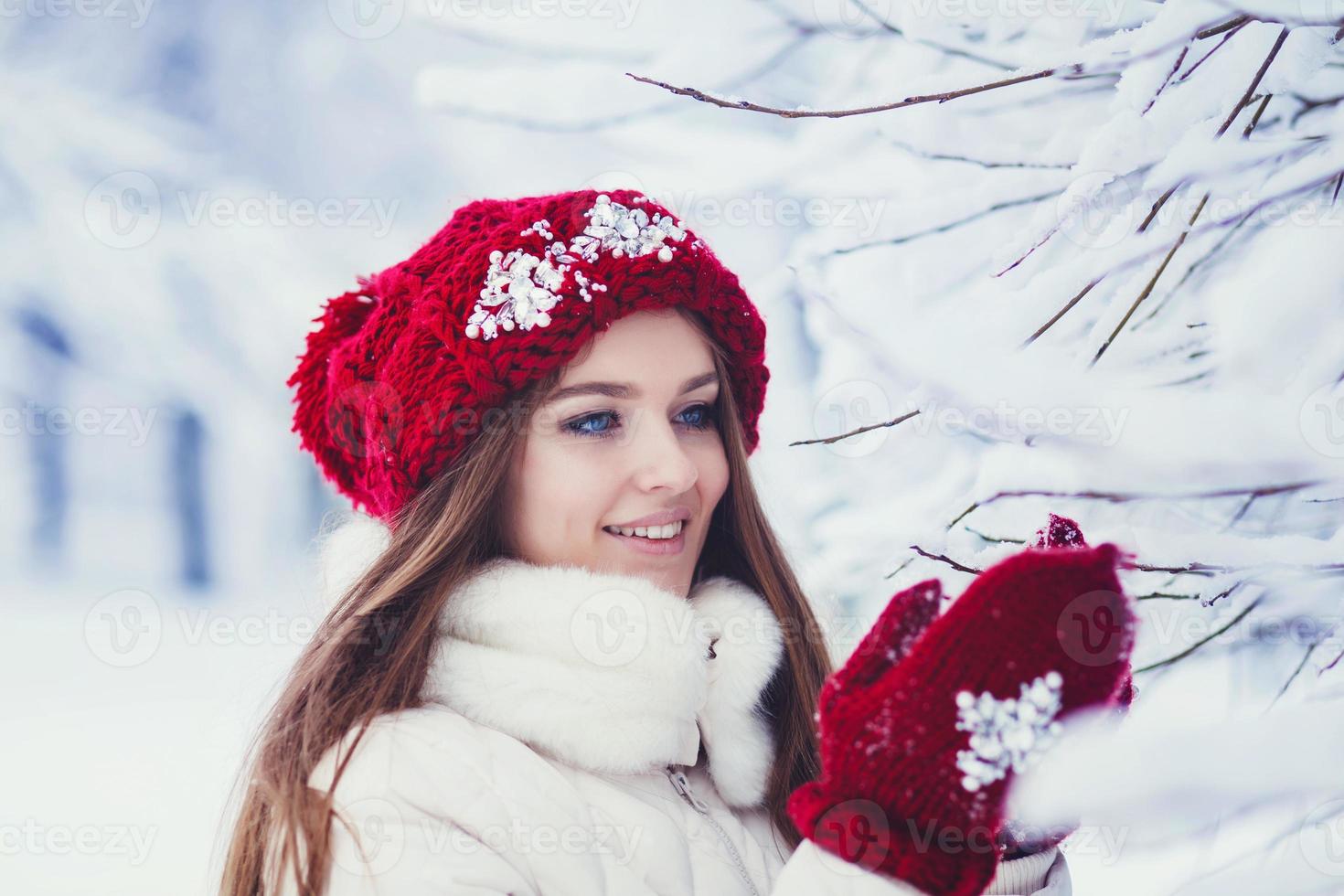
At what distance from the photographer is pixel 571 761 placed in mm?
1269

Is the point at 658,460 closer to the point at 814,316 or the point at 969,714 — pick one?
the point at 814,316

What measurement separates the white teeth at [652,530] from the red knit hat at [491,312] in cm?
25

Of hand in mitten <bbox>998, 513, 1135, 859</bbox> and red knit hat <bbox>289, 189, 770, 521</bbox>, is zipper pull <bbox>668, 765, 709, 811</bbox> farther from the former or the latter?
red knit hat <bbox>289, 189, 770, 521</bbox>

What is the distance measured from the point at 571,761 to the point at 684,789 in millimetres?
188

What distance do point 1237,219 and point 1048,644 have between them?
0.38 meters

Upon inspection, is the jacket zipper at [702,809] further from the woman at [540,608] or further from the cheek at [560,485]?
the cheek at [560,485]

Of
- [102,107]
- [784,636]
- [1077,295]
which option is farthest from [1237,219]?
[102,107]

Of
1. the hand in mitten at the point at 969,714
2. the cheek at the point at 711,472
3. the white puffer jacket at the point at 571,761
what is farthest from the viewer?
the cheek at the point at 711,472

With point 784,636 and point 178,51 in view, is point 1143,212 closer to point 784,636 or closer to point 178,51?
point 784,636

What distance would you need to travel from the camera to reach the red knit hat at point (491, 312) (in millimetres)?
1326

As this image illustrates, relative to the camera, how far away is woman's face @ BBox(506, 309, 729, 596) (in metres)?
1.37

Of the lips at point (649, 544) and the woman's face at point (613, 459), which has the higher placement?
the woman's face at point (613, 459)

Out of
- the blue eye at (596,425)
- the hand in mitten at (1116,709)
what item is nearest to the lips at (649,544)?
the blue eye at (596,425)

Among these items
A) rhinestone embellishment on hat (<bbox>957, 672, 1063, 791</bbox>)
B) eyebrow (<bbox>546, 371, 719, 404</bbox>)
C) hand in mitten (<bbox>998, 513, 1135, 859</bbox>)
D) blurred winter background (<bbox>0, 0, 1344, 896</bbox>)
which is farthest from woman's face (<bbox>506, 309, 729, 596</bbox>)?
rhinestone embellishment on hat (<bbox>957, 672, 1063, 791</bbox>)
